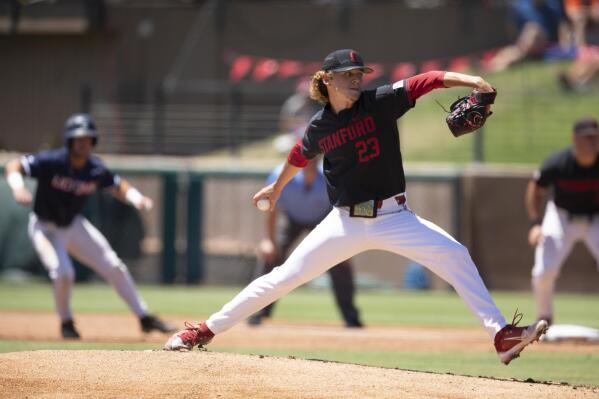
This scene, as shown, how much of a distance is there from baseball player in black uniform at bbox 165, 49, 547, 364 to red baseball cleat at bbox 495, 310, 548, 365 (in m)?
0.01

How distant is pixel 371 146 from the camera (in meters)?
6.88

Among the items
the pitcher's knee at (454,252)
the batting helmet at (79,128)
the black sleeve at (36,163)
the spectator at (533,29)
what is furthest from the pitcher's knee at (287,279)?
the spectator at (533,29)

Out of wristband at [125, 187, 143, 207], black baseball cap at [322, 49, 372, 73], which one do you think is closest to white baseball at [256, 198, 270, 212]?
black baseball cap at [322, 49, 372, 73]

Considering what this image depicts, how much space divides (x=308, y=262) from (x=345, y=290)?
4.65 metres

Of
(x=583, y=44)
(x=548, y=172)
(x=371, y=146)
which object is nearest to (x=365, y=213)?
(x=371, y=146)

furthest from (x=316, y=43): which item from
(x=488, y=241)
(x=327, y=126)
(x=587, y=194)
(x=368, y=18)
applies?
(x=327, y=126)

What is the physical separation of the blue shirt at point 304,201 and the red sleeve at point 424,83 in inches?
190

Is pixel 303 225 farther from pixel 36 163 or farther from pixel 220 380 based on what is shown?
pixel 220 380

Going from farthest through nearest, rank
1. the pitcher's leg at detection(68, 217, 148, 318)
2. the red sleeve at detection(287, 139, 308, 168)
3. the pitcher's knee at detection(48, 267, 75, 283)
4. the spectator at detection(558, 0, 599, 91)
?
1. the spectator at detection(558, 0, 599, 91)
2. the pitcher's leg at detection(68, 217, 148, 318)
3. the pitcher's knee at detection(48, 267, 75, 283)
4. the red sleeve at detection(287, 139, 308, 168)

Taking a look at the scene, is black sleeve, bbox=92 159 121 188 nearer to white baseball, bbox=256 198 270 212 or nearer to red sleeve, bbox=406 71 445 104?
white baseball, bbox=256 198 270 212

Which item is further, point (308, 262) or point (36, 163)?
point (36, 163)

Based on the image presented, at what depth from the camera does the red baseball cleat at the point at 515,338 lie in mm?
6523

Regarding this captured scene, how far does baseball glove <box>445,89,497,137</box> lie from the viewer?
6.55 metres

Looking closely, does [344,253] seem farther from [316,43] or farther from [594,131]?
[316,43]
